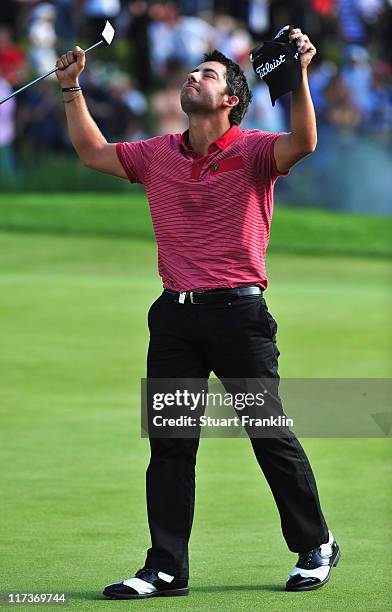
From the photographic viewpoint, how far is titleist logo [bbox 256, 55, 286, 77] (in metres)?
5.09

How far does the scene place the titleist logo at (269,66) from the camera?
5.09 m

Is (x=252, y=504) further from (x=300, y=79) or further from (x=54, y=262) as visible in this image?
(x=54, y=262)

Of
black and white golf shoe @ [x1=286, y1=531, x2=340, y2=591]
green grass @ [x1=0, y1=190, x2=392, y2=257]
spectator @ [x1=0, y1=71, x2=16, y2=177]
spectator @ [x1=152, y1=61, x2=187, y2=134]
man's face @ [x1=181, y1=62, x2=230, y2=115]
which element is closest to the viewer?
black and white golf shoe @ [x1=286, y1=531, x2=340, y2=591]

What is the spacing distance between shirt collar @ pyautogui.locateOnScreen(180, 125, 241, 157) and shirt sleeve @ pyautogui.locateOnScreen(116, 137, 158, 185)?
12cm

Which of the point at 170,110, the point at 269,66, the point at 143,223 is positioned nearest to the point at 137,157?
the point at 269,66

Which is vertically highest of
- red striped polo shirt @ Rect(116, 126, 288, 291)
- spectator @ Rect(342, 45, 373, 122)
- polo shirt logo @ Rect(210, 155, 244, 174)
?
spectator @ Rect(342, 45, 373, 122)

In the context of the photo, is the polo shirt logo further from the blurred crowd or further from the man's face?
the blurred crowd

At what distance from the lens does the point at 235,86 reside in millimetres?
5406

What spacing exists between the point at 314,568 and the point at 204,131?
1.55m

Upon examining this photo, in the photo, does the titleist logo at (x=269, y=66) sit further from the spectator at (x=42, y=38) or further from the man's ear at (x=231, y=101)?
the spectator at (x=42, y=38)

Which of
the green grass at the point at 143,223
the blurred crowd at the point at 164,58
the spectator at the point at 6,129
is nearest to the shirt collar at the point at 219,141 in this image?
the green grass at the point at 143,223

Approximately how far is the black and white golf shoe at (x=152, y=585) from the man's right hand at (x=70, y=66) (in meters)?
1.78

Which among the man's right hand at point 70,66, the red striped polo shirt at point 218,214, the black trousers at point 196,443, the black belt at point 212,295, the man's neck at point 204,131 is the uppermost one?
the man's right hand at point 70,66

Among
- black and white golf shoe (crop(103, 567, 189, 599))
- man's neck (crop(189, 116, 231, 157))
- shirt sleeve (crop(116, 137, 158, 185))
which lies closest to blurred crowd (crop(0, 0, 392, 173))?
shirt sleeve (crop(116, 137, 158, 185))
